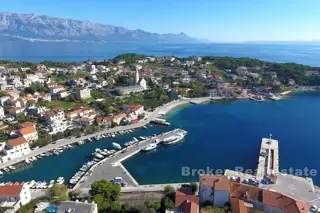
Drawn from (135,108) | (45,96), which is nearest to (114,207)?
(135,108)

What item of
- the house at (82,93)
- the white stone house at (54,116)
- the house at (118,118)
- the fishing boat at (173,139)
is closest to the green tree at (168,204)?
the fishing boat at (173,139)

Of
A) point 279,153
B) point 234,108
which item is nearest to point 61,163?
point 279,153

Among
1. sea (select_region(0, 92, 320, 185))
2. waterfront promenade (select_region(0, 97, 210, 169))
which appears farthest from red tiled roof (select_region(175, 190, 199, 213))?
waterfront promenade (select_region(0, 97, 210, 169))

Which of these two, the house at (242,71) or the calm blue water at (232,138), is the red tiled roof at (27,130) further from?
the house at (242,71)

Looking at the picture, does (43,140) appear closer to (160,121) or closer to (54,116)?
(54,116)

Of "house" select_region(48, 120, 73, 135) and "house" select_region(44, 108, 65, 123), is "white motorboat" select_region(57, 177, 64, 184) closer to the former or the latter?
"house" select_region(48, 120, 73, 135)

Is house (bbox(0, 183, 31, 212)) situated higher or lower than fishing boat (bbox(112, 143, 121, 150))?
higher
